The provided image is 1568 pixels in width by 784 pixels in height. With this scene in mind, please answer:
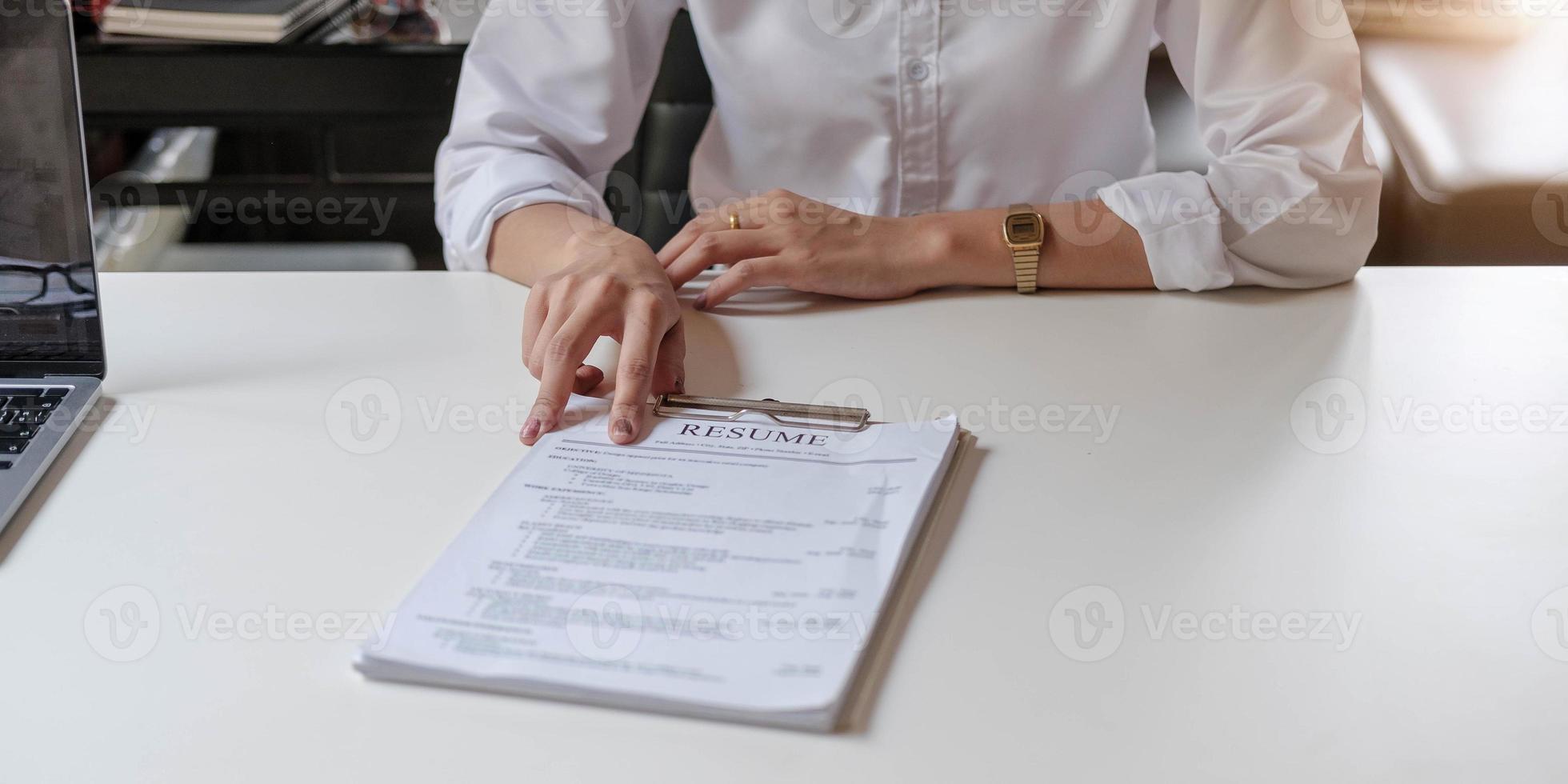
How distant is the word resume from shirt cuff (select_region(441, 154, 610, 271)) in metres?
0.40

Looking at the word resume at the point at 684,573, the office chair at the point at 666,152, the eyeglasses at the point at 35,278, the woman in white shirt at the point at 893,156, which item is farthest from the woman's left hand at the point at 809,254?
the office chair at the point at 666,152

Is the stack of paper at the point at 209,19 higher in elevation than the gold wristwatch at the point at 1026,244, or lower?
lower

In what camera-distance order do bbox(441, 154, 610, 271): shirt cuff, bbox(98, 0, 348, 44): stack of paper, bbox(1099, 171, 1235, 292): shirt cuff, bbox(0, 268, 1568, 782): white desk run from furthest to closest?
bbox(98, 0, 348, 44): stack of paper
bbox(441, 154, 610, 271): shirt cuff
bbox(1099, 171, 1235, 292): shirt cuff
bbox(0, 268, 1568, 782): white desk

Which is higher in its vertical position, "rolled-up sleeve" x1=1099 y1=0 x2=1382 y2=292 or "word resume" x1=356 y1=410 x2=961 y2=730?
"rolled-up sleeve" x1=1099 y1=0 x2=1382 y2=292

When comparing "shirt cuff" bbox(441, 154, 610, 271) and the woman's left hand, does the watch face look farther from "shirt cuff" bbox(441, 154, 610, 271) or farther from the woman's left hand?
"shirt cuff" bbox(441, 154, 610, 271)

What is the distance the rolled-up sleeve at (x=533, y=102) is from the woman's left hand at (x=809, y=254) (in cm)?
19

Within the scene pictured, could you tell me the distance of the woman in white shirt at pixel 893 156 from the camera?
0.95 m

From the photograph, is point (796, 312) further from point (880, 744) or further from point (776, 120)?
point (880, 744)

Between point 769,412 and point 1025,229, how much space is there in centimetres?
32

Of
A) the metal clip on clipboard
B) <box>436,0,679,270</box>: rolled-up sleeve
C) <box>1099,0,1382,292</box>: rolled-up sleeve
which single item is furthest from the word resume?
<box>436,0,679,270</box>: rolled-up sleeve

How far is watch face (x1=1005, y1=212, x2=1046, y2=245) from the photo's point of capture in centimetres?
96

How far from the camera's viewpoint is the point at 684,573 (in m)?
0.58

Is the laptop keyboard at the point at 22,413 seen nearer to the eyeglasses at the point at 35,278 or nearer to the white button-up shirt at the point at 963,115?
the eyeglasses at the point at 35,278

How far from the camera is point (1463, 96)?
6.44 feet
